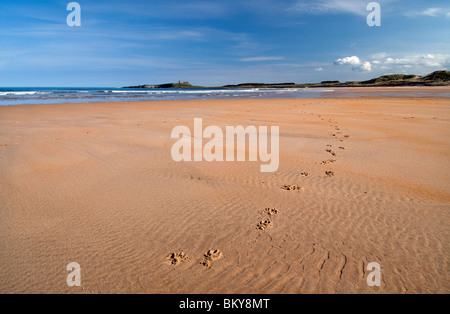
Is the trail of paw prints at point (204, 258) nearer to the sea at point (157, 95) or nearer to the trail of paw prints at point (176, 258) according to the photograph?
the trail of paw prints at point (176, 258)

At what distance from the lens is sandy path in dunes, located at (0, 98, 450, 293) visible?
309cm

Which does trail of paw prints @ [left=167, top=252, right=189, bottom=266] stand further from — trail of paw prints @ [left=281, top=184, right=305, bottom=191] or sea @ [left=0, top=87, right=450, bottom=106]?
sea @ [left=0, top=87, right=450, bottom=106]

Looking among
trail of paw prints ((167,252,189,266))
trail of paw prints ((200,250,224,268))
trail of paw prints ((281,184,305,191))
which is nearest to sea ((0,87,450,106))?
trail of paw prints ((281,184,305,191))

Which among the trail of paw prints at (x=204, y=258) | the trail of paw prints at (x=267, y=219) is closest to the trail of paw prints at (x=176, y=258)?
the trail of paw prints at (x=204, y=258)

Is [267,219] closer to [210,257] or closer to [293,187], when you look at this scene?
[210,257]

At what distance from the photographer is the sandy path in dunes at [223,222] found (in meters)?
3.09

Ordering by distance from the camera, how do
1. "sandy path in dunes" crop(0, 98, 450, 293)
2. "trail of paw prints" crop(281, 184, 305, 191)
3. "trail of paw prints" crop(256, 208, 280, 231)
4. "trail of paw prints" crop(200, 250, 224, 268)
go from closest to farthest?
"sandy path in dunes" crop(0, 98, 450, 293) < "trail of paw prints" crop(200, 250, 224, 268) < "trail of paw prints" crop(256, 208, 280, 231) < "trail of paw prints" crop(281, 184, 305, 191)

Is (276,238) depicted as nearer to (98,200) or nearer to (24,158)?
(98,200)

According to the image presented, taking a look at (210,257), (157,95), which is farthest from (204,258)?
(157,95)

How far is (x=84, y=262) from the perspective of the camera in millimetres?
3355

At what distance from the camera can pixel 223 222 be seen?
168 inches

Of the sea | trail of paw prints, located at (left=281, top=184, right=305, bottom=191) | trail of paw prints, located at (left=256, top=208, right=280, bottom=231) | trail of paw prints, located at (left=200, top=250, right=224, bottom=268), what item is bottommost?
trail of paw prints, located at (left=200, top=250, right=224, bottom=268)

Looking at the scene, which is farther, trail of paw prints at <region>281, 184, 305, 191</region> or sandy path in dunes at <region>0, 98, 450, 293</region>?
trail of paw prints at <region>281, 184, 305, 191</region>
